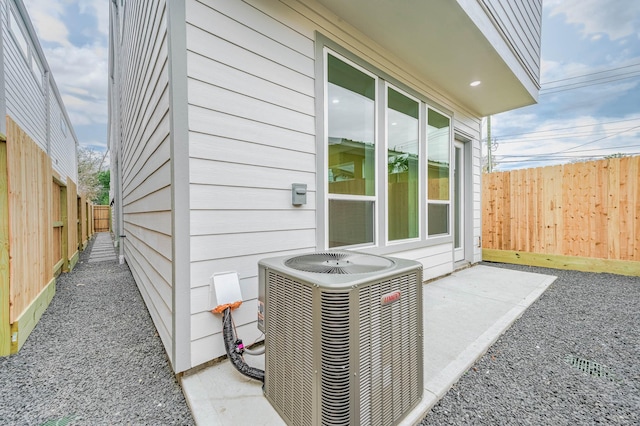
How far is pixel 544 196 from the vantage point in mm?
5043

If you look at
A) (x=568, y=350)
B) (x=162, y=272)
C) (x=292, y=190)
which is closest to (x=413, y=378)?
(x=292, y=190)

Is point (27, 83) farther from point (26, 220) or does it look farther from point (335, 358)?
point (335, 358)

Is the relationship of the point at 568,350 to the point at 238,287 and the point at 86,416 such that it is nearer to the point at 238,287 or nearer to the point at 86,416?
the point at 238,287

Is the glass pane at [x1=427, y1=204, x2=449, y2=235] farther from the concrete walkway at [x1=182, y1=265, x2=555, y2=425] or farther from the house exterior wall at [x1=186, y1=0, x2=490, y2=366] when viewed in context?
the house exterior wall at [x1=186, y1=0, x2=490, y2=366]

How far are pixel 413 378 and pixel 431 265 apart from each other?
9.02ft

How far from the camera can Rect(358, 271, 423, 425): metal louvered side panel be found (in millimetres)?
1060

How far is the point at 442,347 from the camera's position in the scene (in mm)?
2016

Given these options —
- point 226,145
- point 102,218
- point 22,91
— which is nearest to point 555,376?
point 226,145

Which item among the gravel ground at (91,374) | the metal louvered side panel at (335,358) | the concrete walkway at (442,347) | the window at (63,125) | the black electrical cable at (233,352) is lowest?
the gravel ground at (91,374)

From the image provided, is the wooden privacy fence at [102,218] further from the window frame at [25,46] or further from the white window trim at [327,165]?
the white window trim at [327,165]

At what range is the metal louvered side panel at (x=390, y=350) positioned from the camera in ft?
3.48

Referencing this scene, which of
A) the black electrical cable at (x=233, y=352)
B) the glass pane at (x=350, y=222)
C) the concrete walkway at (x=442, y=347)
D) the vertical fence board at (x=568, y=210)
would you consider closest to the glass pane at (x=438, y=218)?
the concrete walkway at (x=442, y=347)

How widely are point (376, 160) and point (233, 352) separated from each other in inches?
92.1

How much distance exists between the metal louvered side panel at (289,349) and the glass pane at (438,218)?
3.19 meters
